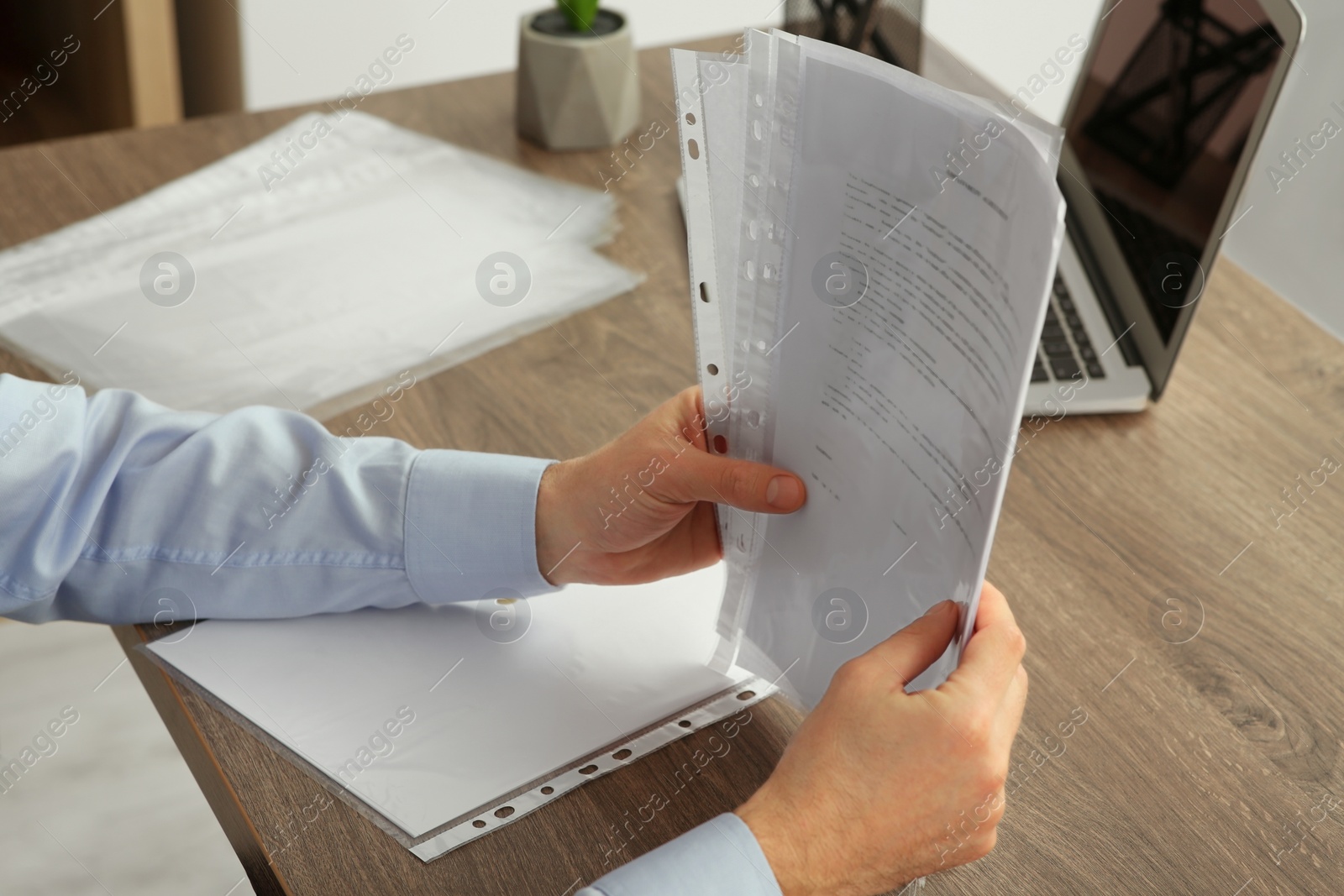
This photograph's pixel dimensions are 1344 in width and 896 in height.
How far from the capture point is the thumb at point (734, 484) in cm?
66

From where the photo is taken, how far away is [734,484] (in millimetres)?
670

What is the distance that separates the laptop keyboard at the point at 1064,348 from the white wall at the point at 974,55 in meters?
1.18

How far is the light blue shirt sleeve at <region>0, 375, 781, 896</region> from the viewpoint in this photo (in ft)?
2.39

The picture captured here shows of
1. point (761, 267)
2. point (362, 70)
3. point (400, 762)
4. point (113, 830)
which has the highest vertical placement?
point (761, 267)

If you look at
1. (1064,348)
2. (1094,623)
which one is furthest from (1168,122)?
(1094,623)

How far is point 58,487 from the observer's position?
737 mm

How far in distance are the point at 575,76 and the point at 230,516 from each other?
2.18ft

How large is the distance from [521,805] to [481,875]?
5cm

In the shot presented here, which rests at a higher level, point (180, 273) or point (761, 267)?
point (761, 267)

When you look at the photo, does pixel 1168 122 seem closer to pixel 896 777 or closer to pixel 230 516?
pixel 896 777

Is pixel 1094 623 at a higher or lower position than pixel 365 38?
higher

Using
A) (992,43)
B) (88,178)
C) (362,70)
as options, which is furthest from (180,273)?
(992,43)

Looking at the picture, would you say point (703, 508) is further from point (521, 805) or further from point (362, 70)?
point (362, 70)

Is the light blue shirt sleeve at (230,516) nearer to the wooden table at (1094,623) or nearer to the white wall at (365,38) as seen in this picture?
the wooden table at (1094,623)
